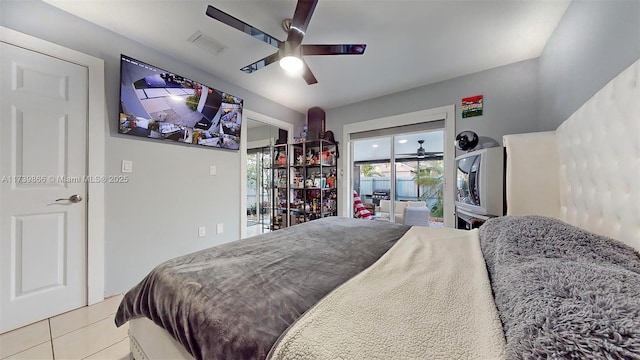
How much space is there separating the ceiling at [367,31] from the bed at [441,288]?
108 cm

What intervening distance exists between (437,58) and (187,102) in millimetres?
2782

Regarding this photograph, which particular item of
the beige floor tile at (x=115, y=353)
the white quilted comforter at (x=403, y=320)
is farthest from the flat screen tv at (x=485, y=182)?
the beige floor tile at (x=115, y=353)

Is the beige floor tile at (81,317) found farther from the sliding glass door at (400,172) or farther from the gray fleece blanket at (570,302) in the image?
the sliding glass door at (400,172)

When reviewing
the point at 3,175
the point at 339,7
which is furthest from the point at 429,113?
the point at 3,175

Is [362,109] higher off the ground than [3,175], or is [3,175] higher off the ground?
[362,109]

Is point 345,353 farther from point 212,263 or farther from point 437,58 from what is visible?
point 437,58

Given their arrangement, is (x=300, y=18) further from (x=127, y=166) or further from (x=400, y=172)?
(x=400, y=172)

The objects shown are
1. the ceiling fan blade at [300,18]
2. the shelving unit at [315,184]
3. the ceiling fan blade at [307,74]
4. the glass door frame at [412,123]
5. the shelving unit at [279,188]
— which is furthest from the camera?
the shelving unit at [279,188]

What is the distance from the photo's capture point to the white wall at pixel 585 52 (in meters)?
1.05

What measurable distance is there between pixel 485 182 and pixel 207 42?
2.92m

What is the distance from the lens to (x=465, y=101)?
8.95 feet

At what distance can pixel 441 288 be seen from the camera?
693mm

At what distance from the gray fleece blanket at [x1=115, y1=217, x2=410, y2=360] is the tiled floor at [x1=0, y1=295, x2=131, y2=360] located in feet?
1.70

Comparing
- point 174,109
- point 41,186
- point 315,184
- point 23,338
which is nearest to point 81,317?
point 23,338
